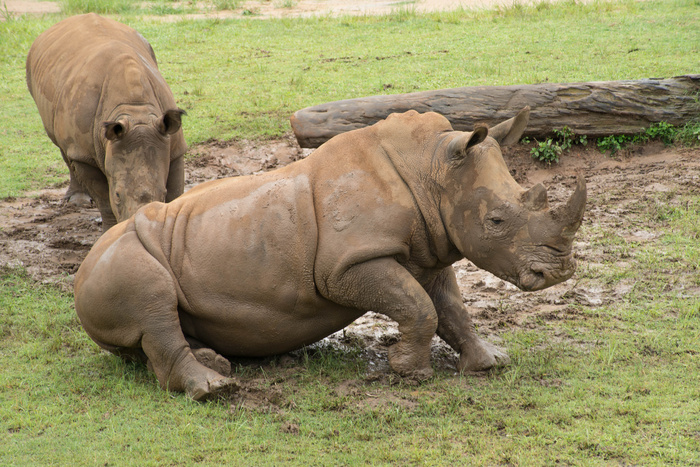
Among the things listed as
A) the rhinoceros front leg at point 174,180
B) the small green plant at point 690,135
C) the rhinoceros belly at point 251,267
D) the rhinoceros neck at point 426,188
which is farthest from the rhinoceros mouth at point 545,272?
the small green plant at point 690,135

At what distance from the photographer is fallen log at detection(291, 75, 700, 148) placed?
8.94 m

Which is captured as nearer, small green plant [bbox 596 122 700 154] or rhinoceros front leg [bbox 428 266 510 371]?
rhinoceros front leg [bbox 428 266 510 371]

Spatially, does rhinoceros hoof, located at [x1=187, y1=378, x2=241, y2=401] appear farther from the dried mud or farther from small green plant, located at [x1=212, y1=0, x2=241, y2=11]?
small green plant, located at [x1=212, y1=0, x2=241, y2=11]

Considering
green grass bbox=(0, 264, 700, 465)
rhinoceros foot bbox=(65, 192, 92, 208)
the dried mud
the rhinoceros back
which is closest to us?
green grass bbox=(0, 264, 700, 465)

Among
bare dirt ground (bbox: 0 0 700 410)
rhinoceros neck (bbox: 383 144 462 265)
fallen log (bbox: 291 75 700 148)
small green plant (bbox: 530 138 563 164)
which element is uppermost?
rhinoceros neck (bbox: 383 144 462 265)

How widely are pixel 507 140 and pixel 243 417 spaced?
7.88ft

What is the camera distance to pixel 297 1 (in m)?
21.1

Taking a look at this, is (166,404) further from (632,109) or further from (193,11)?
(193,11)

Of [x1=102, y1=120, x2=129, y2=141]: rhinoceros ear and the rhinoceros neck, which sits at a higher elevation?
the rhinoceros neck

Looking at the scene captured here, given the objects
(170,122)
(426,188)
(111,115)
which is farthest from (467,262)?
(111,115)

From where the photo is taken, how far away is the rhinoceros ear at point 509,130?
5.17 meters

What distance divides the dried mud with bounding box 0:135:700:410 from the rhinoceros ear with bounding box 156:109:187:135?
1.61 m

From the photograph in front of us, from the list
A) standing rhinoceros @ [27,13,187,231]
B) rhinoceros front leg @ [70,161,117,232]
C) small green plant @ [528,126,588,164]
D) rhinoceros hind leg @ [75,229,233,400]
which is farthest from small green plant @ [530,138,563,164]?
rhinoceros hind leg @ [75,229,233,400]

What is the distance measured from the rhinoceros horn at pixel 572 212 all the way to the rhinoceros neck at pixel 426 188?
0.70 m
